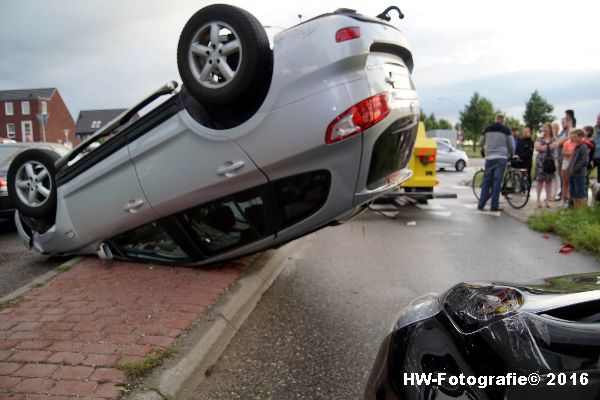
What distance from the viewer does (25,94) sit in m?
80.6

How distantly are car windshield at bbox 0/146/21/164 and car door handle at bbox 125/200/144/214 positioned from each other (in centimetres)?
564

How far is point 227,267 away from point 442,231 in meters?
4.29

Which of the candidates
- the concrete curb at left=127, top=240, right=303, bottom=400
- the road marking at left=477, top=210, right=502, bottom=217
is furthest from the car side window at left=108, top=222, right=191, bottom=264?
the road marking at left=477, top=210, right=502, bottom=217

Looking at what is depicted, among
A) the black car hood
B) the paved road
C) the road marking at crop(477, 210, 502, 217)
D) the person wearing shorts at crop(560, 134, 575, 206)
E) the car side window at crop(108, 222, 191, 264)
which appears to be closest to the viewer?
the black car hood

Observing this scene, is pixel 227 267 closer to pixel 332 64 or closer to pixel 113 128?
pixel 113 128

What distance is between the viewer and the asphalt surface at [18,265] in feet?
17.4

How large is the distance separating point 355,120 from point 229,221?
5.09ft

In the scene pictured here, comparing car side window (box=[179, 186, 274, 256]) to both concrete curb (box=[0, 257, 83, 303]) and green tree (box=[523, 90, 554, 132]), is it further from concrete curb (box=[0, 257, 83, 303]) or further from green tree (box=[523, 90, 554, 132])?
green tree (box=[523, 90, 554, 132])

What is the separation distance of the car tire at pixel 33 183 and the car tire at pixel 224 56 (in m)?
2.34

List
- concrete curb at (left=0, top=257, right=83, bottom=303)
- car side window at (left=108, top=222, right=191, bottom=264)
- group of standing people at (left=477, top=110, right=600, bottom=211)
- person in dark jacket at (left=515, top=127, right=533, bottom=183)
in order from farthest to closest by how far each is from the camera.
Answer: person in dark jacket at (left=515, top=127, right=533, bottom=183) → group of standing people at (left=477, top=110, right=600, bottom=211) → car side window at (left=108, top=222, right=191, bottom=264) → concrete curb at (left=0, top=257, right=83, bottom=303)

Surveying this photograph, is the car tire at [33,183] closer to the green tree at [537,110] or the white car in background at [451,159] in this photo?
the white car in background at [451,159]

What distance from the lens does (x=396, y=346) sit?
6.06ft

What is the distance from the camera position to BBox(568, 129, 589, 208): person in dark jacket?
880 cm

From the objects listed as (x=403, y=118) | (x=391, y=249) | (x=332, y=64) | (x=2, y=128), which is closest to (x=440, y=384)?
(x=332, y=64)
